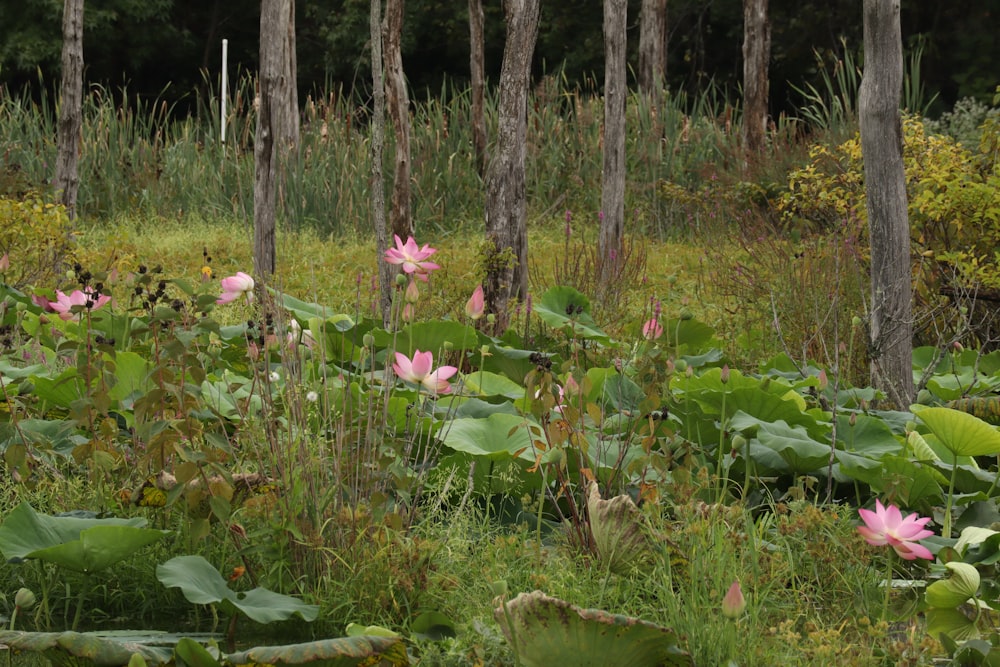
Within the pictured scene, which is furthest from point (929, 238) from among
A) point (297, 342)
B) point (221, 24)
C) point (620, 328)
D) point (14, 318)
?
point (221, 24)

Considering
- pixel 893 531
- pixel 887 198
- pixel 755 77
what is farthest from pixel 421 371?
pixel 755 77

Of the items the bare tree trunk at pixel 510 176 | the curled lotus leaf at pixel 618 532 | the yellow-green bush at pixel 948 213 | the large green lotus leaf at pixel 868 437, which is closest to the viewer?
the curled lotus leaf at pixel 618 532

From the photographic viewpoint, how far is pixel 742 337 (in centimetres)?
597

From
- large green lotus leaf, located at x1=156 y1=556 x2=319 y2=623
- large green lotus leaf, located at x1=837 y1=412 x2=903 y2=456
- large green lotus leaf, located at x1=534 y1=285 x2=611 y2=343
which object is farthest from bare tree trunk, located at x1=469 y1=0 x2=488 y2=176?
large green lotus leaf, located at x1=156 y1=556 x2=319 y2=623

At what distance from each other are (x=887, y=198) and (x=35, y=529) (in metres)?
3.57

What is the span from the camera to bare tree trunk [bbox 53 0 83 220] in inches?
312

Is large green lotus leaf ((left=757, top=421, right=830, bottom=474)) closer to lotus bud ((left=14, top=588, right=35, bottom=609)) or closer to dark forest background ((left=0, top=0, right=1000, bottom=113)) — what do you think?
lotus bud ((left=14, top=588, right=35, bottom=609))

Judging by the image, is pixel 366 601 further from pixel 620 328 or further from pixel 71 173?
pixel 71 173

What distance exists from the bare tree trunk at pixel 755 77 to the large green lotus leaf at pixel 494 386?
8.33m

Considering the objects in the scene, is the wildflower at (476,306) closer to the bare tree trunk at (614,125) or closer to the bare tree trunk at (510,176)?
the bare tree trunk at (510,176)

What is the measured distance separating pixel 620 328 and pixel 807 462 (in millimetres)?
3174

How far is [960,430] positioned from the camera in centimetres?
304

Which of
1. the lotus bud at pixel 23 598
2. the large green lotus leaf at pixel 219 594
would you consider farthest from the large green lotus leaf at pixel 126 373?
the lotus bud at pixel 23 598

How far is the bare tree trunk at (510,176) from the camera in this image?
250 inches
